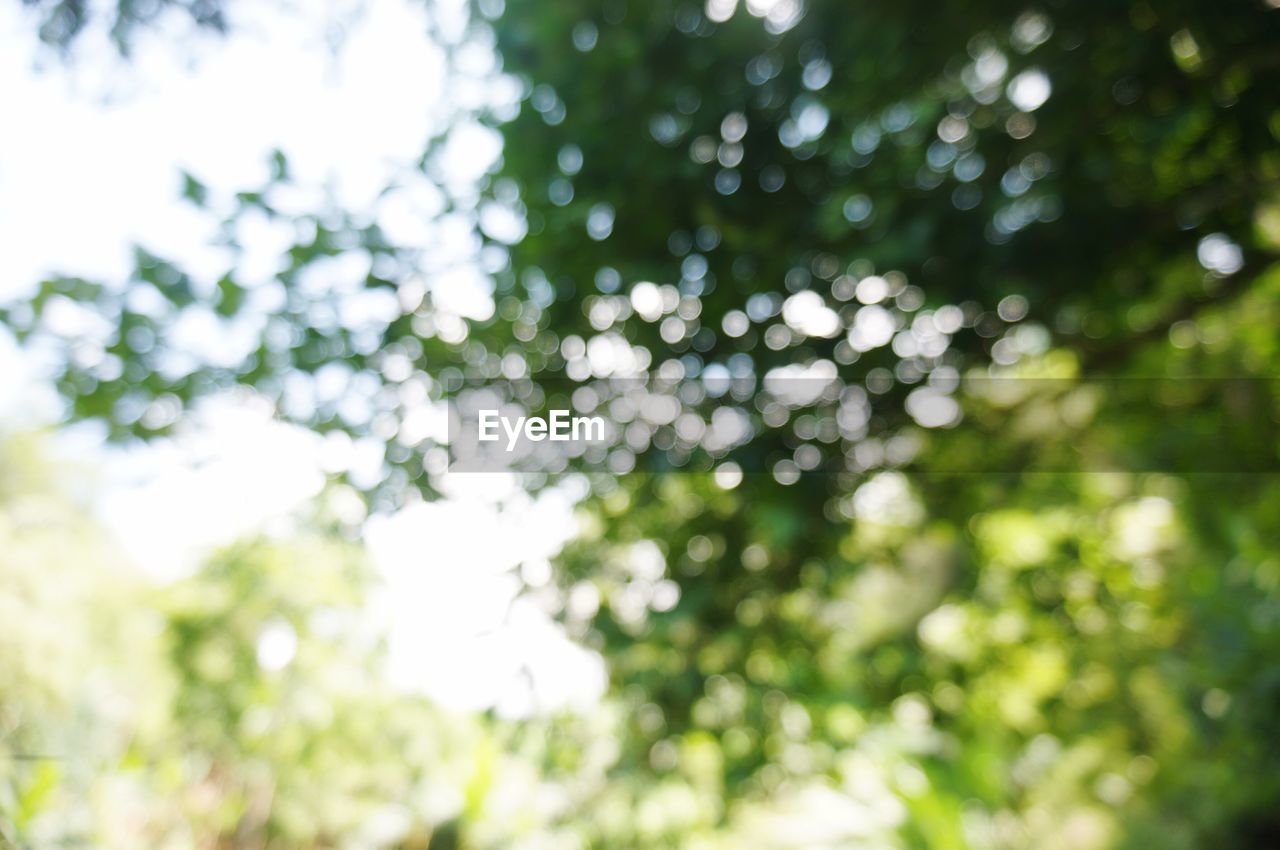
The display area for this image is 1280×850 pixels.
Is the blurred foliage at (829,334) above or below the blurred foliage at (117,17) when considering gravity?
below

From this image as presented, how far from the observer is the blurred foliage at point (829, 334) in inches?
68.1

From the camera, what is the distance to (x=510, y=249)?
6.37 ft

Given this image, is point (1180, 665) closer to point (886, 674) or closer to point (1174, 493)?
point (1174, 493)

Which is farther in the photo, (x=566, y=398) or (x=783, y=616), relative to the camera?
(x=783, y=616)

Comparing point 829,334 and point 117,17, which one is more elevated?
point 117,17

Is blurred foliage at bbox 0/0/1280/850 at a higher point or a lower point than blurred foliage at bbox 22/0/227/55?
lower

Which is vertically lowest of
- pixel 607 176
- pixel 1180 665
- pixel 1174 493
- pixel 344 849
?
pixel 344 849

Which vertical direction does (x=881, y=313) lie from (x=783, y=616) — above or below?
above

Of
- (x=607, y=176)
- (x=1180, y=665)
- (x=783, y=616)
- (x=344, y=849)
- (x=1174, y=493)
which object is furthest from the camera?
(x=344, y=849)

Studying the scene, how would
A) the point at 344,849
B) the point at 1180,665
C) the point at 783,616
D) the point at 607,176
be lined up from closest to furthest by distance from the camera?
1. the point at 607,176
2. the point at 783,616
3. the point at 1180,665
4. the point at 344,849

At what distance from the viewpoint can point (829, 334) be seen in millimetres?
1890

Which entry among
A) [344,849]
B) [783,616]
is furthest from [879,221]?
[344,849]

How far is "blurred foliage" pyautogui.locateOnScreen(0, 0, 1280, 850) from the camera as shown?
1.73 meters

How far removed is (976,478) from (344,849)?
6.26m
